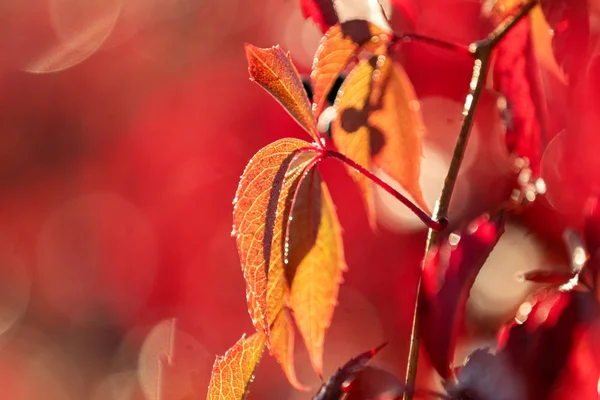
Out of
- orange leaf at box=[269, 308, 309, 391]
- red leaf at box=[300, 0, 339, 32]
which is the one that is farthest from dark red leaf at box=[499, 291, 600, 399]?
red leaf at box=[300, 0, 339, 32]

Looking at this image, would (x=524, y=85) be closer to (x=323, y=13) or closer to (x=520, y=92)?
(x=520, y=92)

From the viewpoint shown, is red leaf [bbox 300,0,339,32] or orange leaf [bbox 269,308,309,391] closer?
orange leaf [bbox 269,308,309,391]

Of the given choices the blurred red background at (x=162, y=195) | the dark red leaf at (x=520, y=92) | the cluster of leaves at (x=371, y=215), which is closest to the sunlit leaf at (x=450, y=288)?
the cluster of leaves at (x=371, y=215)

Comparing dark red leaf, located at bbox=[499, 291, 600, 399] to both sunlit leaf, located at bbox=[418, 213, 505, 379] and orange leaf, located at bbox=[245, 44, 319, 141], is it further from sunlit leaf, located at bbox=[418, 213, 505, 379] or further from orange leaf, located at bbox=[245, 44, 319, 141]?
orange leaf, located at bbox=[245, 44, 319, 141]

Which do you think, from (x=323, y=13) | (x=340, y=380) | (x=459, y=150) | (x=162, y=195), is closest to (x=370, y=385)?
(x=340, y=380)

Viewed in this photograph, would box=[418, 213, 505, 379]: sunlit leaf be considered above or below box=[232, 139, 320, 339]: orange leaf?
below

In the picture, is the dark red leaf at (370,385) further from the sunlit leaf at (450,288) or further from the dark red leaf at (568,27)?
the dark red leaf at (568,27)
